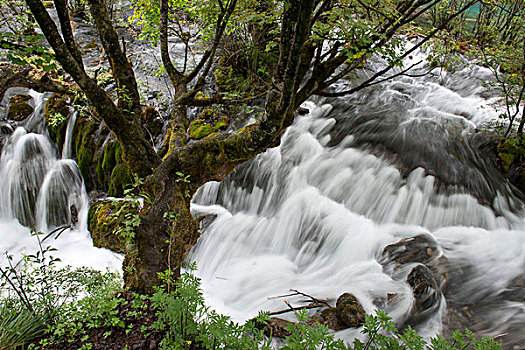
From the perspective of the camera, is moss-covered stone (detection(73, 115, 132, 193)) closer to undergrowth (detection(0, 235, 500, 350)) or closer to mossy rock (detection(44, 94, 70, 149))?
mossy rock (detection(44, 94, 70, 149))

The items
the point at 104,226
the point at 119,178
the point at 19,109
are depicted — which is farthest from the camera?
the point at 19,109

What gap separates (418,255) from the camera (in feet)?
14.3

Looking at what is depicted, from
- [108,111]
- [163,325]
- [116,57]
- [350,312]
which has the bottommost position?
[350,312]

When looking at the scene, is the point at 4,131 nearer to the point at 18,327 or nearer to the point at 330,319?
the point at 18,327

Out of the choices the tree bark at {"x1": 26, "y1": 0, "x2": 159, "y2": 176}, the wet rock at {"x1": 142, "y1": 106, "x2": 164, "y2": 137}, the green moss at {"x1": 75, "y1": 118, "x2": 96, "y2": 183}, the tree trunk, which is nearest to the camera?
the tree bark at {"x1": 26, "y1": 0, "x2": 159, "y2": 176}

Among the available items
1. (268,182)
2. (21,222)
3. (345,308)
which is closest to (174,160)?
(345,308)

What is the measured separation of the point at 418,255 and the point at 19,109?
786 centimetres

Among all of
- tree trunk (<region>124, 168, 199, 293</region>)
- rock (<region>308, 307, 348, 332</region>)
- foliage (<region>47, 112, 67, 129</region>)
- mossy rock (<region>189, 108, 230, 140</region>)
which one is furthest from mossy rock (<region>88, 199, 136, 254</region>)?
rock (<region>308, 307, 348, 332</region>)

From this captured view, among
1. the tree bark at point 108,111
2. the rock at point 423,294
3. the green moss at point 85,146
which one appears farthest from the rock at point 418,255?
the green moss at point 85,146

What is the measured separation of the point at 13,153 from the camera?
6902mm

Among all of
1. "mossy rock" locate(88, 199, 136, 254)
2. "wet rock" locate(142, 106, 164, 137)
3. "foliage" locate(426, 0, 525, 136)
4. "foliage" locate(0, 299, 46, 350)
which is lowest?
"mossy rock" locate(88, 199, 136, 254)

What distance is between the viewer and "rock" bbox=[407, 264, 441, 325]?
12.3 feet

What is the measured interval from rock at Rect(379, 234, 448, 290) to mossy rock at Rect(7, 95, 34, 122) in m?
7.34

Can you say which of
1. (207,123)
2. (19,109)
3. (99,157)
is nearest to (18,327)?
(99,157)
